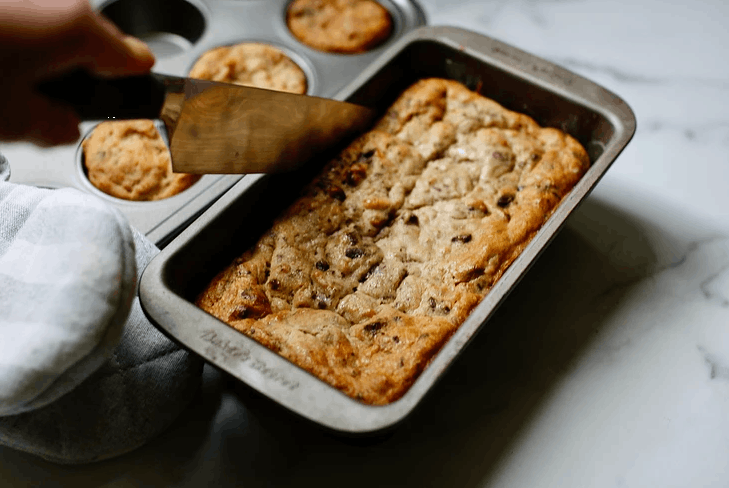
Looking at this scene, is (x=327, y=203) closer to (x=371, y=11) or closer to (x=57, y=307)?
(x=57, y=307)

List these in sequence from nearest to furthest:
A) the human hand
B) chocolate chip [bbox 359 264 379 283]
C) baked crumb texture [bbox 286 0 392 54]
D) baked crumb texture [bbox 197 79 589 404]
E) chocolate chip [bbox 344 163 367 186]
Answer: the human hand
baked crumb texture [bbox 197 79 589 404]
chocolate chip [bbox 359 264 379 283]
chocolate chip [bbox 344 163 367 186]
baked crumb texture [bbox 286 0 392 54]

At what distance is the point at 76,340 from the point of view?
901 millimetres

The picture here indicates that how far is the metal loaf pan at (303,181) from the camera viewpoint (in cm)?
92

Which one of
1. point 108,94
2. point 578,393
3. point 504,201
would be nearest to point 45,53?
point 108,94

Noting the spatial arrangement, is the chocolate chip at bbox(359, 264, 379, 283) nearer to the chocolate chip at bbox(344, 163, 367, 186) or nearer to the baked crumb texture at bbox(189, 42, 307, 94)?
the chocolate chip at bbox(344, 163, 367, 186)

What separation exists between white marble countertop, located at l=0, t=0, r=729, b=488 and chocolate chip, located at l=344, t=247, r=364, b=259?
Result: 312 millimetres

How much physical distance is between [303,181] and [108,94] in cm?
53

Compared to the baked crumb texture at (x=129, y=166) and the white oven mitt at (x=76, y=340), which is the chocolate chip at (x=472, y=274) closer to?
the white oven mitt at (x=76, y=340)

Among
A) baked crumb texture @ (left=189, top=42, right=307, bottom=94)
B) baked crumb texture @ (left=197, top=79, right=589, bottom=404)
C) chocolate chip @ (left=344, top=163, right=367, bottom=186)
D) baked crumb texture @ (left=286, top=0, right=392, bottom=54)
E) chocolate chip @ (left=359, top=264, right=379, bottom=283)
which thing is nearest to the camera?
baked crumb texture @ (left=197, top=79, right=589, bottom=404)

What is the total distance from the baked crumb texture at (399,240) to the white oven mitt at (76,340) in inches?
6.5

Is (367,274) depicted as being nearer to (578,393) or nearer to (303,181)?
(303,181)

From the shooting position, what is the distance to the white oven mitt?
2.97ft

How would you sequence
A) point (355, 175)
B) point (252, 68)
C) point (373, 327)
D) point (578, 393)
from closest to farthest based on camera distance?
point (373, 327) < point (578, 393) < point (355, 175) < point (252, 68)

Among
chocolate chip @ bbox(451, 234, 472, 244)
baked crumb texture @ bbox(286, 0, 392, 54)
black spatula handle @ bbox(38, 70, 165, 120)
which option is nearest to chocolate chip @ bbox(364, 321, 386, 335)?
chocolate chip @ bbox(451, 234, 472, 244)
